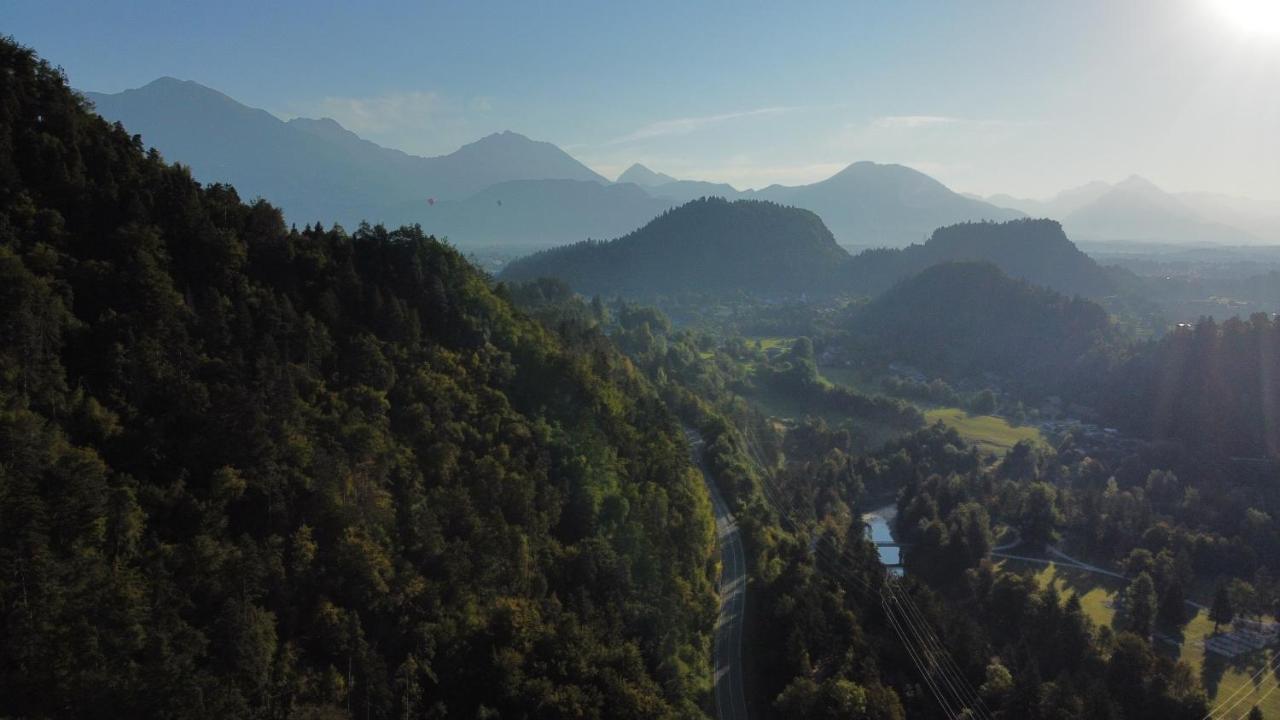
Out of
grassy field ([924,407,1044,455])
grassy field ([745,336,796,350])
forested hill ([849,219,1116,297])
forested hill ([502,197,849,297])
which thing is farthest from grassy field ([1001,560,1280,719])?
forested hill ([502,197,849,297])

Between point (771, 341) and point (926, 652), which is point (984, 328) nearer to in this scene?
point (771, 341)

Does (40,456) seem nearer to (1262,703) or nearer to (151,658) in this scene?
(151,658)

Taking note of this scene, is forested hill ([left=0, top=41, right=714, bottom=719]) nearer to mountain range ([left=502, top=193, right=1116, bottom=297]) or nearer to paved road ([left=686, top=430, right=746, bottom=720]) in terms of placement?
paved road ([left=686, top=430, right=746, bottom=720])

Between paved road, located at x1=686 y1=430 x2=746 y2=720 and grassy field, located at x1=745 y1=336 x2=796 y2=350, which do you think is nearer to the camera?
paved road, located at x1=686 y1=430 x2=746 y2=720

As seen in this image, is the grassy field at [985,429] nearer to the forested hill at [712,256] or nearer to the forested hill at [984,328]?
the forested hill at [984,328]

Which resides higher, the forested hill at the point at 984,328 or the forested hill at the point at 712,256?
the forested hill at the point at 712,256

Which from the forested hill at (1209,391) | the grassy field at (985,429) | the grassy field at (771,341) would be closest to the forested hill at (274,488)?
the grassy field at (985,429)

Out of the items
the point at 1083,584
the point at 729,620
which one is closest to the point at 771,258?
the point at 1083,584
